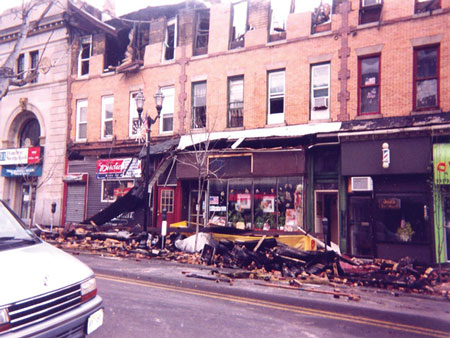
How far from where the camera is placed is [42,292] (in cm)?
336

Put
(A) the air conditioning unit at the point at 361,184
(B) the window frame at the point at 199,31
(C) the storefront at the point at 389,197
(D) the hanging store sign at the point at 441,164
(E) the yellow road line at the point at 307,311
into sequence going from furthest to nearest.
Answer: (B) the window frame at the point at 199,31
(A) the air conditioning unit at the point at 361,184
(C) the storefront at the point at 389,197
(D) the hanging store sign at the point at 441,164
(E) the yellow road line at the point at 307,311

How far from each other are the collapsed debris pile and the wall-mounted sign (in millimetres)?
2014

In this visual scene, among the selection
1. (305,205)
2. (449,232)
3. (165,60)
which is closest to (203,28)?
(165,60)

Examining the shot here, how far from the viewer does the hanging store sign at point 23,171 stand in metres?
23.5

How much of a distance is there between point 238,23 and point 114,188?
34.7 ft

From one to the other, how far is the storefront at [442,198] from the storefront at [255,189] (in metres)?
4.73

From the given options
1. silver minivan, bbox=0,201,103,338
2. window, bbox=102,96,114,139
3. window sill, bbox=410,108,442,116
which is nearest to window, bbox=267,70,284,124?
window sill, bbox=410,108,442,116

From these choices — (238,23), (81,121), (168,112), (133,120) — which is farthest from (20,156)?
(238,23)

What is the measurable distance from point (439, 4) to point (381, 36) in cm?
217

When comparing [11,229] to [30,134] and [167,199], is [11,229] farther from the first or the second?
[30,134]

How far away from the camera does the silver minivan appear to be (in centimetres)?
316

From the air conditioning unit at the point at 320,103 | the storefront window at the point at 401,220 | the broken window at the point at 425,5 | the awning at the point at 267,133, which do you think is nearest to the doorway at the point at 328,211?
the storefront window at the point at 401,220

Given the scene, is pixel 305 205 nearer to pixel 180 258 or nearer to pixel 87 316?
pixel 180 258

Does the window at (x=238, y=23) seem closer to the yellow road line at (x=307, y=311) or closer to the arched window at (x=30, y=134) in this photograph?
the yellow road line at (x=307, y=311)
